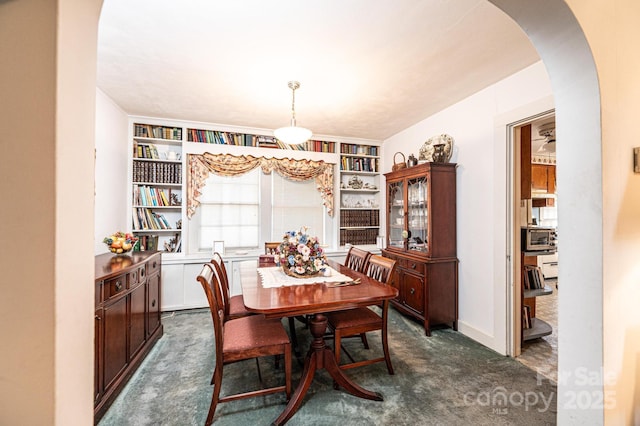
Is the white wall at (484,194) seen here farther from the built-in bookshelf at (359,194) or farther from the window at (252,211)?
the window at (252,211)

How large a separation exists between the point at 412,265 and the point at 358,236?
144 cm

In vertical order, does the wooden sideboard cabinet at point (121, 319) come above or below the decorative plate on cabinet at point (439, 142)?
below

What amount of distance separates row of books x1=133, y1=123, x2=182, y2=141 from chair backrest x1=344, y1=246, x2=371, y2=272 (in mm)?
2855

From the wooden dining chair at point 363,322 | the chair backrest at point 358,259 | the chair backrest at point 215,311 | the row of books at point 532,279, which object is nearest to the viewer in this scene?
the chair backrest at point 215,311

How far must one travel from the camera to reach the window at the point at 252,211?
3.89 m

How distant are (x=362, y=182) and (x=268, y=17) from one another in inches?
126

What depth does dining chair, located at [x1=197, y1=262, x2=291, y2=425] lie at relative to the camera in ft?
5.45

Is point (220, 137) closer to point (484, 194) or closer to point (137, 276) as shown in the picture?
point (137, 276)

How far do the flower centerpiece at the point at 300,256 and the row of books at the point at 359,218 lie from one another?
206cm

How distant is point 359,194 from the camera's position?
468 centimetres

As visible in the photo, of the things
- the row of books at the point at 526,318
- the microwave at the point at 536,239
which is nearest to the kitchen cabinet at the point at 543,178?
the microwave at the point at 536,239

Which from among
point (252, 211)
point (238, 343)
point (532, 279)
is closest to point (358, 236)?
point (252, 211)
